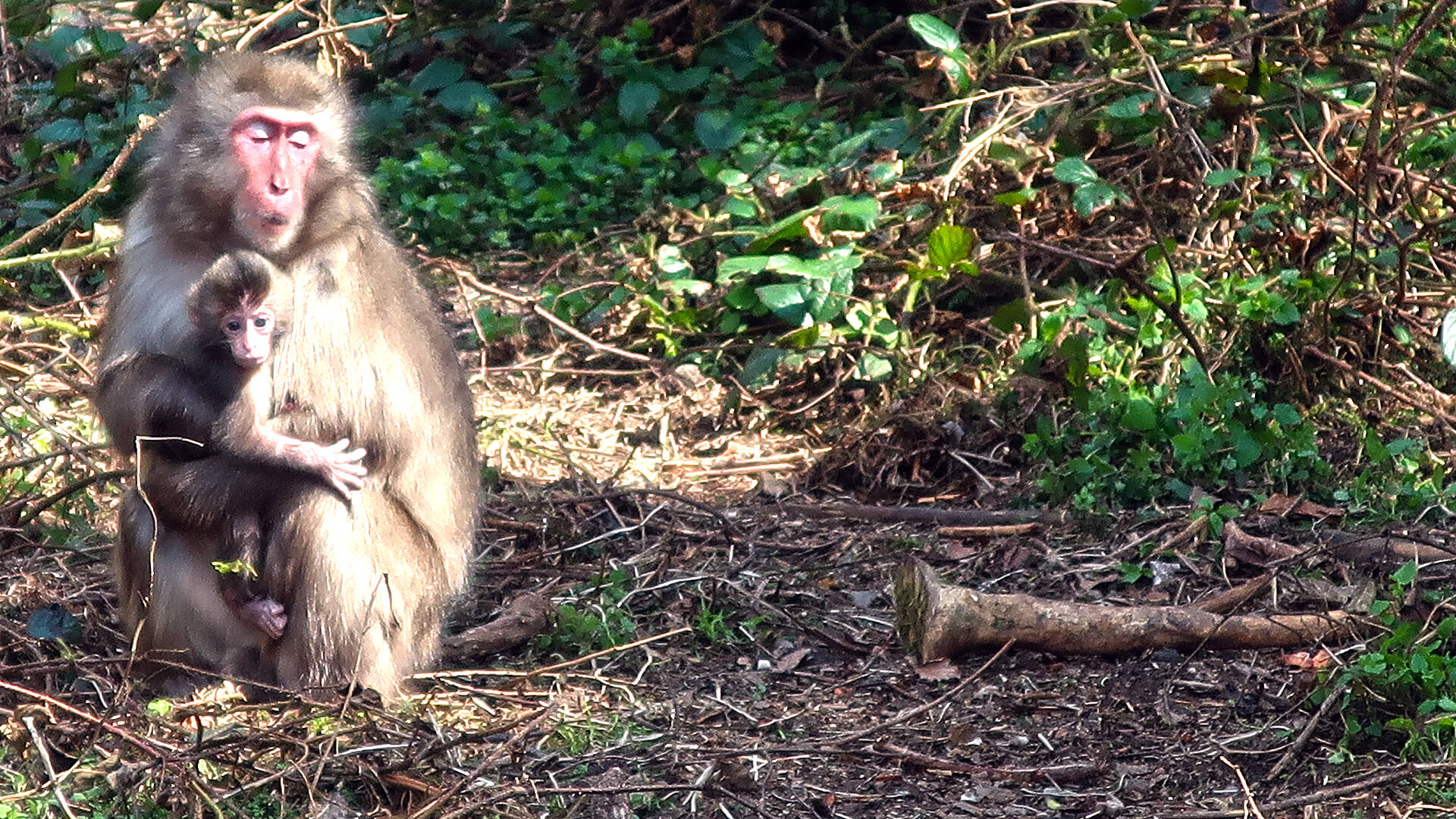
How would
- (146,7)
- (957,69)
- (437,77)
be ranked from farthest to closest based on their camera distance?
1. (437,77)
2. (146,7)
3. (957,69)

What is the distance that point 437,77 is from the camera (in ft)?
25.3

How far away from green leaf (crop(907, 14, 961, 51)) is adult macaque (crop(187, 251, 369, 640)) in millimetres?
2717

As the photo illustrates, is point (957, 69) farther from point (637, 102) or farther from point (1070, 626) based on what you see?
point (1070, 626)

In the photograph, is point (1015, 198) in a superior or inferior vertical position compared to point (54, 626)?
superior

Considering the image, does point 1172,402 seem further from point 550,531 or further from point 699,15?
point 699,15

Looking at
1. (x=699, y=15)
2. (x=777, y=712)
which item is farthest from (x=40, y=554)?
(x=699, y=15)

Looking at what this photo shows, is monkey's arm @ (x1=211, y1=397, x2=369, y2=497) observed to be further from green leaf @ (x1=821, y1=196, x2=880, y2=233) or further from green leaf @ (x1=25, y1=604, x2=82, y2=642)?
green leaf @ (x1=821, y1=196, x2=880, y2=233)

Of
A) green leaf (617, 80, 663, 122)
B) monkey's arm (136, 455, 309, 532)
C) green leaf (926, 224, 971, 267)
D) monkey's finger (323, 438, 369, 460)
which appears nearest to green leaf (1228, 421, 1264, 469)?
green leaf (926, 224, 971, 267)

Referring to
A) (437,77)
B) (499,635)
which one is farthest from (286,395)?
(437,77)

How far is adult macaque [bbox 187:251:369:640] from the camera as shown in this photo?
3.74 metres

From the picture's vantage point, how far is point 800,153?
275 inches

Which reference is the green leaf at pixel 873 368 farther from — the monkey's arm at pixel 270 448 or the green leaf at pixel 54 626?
the green leaf at pixel 54 626

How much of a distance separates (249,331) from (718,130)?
3704 mm

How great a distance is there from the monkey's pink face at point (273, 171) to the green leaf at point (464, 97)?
3.60 m
